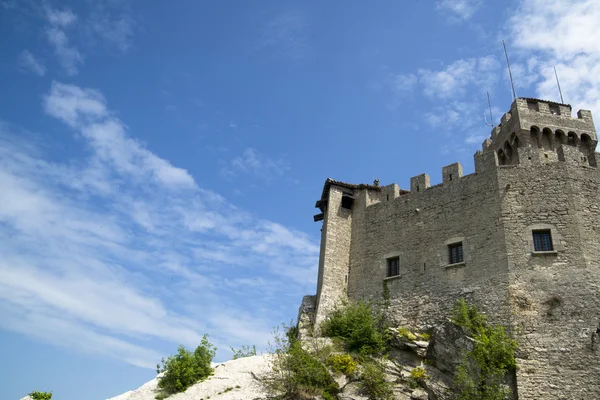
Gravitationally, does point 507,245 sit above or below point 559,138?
below

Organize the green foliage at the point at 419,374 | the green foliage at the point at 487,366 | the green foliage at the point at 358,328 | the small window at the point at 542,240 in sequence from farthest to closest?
the green foliage at the point at 358,328, the small window at the point at 542,240, the green foliage at the point at 419,374, the green foliage at the point at 487,366

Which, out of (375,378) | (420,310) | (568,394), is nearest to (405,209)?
(420,310)

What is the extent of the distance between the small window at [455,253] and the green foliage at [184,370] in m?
12.1

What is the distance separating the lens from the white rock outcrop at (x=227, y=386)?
24094 millimetres

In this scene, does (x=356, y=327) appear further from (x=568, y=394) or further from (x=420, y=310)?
(x=568, y=394)

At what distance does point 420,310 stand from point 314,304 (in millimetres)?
6012

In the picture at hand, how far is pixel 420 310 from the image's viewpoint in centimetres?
2702

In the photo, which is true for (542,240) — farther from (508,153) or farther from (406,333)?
(406,333)

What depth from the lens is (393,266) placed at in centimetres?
2952

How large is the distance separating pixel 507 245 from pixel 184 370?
50.3 ft

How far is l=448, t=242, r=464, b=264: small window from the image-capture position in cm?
2705

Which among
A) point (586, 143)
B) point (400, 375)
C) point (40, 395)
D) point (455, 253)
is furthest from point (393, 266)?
point (40, 395)

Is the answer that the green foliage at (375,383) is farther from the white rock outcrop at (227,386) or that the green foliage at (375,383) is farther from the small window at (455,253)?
the small window at (455,253)

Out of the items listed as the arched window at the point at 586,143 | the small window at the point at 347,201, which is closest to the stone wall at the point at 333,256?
the small window at the point at 347,201
